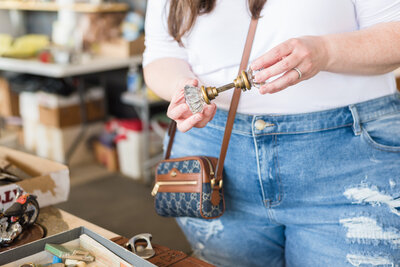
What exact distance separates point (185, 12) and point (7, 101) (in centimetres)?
389

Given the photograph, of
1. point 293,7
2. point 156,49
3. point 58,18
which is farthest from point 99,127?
point 293,7

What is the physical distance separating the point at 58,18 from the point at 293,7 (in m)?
5.07

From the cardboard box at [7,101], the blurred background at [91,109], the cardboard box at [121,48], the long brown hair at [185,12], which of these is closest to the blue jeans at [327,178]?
the long brown hair at [185,12]

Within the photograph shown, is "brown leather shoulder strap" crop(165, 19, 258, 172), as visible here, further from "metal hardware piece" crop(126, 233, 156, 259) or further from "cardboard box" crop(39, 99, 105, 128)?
"cardboard box" crop(39, 99, 105, 128)

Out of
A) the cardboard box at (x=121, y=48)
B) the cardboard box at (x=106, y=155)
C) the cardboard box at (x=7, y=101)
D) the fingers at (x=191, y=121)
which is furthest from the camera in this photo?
the cardboard box at (x=7, y=101)

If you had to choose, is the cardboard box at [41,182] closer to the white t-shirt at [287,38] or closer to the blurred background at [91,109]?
the white t-shirt at [287,38]

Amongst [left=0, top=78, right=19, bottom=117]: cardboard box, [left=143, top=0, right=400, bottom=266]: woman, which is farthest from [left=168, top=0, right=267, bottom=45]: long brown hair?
[left=0, top=78, right=19, bottom=117]: cardboard box

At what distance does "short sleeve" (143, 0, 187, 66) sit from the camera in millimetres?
1106

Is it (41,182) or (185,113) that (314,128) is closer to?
(185,113)

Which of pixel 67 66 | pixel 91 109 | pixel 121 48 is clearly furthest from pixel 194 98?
pixel 91 109

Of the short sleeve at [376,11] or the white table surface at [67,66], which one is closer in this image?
the short sleeve at [376,11]

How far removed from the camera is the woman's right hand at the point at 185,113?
900 millimetres

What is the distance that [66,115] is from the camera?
13.0 feet

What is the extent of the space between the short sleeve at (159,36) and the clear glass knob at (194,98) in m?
0.28
